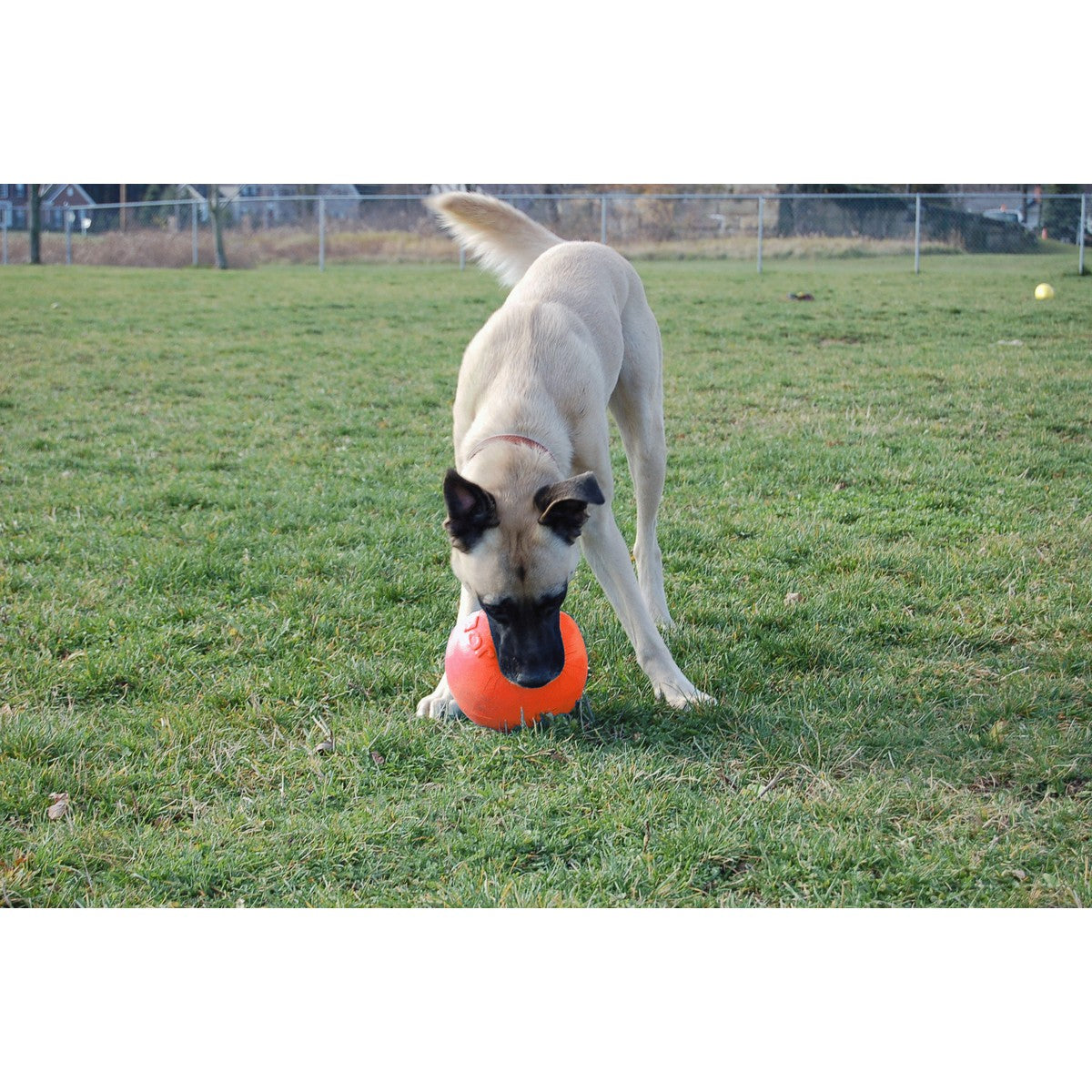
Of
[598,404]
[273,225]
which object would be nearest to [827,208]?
[273,225]

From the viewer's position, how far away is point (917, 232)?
78.7ft

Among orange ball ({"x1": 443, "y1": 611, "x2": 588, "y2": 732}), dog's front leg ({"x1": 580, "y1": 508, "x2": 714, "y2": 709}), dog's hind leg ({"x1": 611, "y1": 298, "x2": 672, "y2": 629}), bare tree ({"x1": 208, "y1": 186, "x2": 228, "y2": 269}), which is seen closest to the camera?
orange ball ({"x1": 443, "y1": 611, "x2": 588, "y2": 732})

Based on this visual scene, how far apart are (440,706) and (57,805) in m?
1.42

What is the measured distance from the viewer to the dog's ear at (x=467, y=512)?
3.42 m

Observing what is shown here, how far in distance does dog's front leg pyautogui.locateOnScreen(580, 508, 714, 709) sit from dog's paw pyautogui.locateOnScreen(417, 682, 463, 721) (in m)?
0.83

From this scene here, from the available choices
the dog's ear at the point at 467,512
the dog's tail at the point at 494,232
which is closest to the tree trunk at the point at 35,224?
the dog's tail at the point at 494,232

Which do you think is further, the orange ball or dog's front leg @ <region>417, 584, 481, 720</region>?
dog's front leg @ <region>417, 584, 481, 720</region>

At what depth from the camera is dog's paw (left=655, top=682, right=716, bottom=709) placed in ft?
13.8

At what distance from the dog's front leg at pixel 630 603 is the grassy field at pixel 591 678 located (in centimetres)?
15

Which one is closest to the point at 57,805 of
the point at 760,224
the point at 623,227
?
the point at 760,224

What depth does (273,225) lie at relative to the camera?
29672 millimetres

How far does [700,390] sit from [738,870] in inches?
311

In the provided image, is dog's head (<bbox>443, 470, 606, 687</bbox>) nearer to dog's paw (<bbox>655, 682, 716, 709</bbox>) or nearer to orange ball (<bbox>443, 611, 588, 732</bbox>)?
orange ball (<bbox>443, 611, 588, 732</bbox>)

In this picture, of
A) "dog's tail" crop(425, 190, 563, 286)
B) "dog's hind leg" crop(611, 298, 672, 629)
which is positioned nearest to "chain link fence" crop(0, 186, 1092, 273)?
"dog's tail" crop(425, 190, 563, 286)
